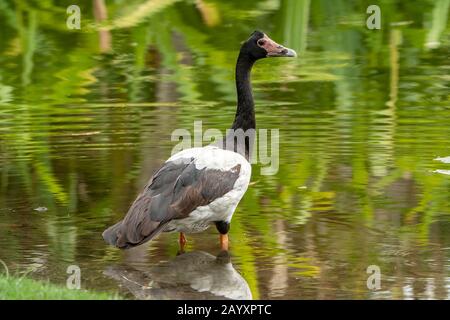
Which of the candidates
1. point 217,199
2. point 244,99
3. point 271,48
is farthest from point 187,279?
point 271,48

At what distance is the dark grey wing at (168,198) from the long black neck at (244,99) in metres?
0.84

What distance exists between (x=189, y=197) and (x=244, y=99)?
160cm

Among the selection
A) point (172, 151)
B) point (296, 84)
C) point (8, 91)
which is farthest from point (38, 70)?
point (172, 151)

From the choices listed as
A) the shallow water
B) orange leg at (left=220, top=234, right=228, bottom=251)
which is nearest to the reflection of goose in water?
the shallow water

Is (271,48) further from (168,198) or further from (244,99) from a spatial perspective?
(168,198)

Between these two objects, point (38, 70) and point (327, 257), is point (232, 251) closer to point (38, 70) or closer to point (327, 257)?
point (327, 257)

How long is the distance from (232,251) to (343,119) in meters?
4.83

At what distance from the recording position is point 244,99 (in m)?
10.9

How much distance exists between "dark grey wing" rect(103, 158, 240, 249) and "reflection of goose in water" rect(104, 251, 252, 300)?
0.27 m

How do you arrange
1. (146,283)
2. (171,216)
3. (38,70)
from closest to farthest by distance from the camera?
(146,283)
(171,216)
(38,70)

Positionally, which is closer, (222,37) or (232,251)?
(232,251)

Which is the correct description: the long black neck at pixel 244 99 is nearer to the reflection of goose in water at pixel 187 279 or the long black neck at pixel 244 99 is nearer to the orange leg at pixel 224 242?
the orange leg at pixel 224 242

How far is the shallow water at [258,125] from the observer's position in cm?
922
